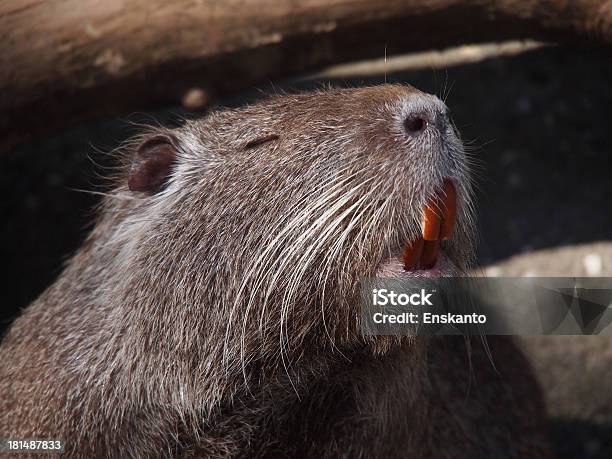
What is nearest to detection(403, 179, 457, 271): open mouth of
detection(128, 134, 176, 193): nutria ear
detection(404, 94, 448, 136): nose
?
detection(404, 94, 448, 136): nose

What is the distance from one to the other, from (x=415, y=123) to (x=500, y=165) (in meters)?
3.74

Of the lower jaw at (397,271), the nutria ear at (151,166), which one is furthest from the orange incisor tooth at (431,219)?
the nutria ear at (151,166)

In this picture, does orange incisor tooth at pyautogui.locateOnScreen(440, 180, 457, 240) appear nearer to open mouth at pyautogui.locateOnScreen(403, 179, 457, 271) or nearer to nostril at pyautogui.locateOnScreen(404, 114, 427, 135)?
open mouth at pyautogui.locateOnScreen(403, 179, 457, 271)

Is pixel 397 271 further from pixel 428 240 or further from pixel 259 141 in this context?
pixel 259 141

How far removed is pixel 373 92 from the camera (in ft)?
11.5

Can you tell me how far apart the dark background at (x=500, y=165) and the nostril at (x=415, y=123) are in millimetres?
3218

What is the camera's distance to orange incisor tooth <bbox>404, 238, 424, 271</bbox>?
10.5ft

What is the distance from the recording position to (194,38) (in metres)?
4.95

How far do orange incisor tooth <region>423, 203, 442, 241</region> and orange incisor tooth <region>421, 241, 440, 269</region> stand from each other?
0.09 meters

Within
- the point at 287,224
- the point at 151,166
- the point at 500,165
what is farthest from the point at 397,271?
the point at 500,165

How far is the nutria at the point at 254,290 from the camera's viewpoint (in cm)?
324

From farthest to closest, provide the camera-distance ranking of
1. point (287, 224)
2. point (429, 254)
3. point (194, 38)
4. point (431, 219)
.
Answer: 1. point (194, 38)
2. point (287, 224)
3. point (429, 254)
4. point (431, 219)

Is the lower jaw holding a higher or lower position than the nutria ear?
lower

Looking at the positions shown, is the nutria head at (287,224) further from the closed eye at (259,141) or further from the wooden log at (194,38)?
the wooden log at (194,38)
